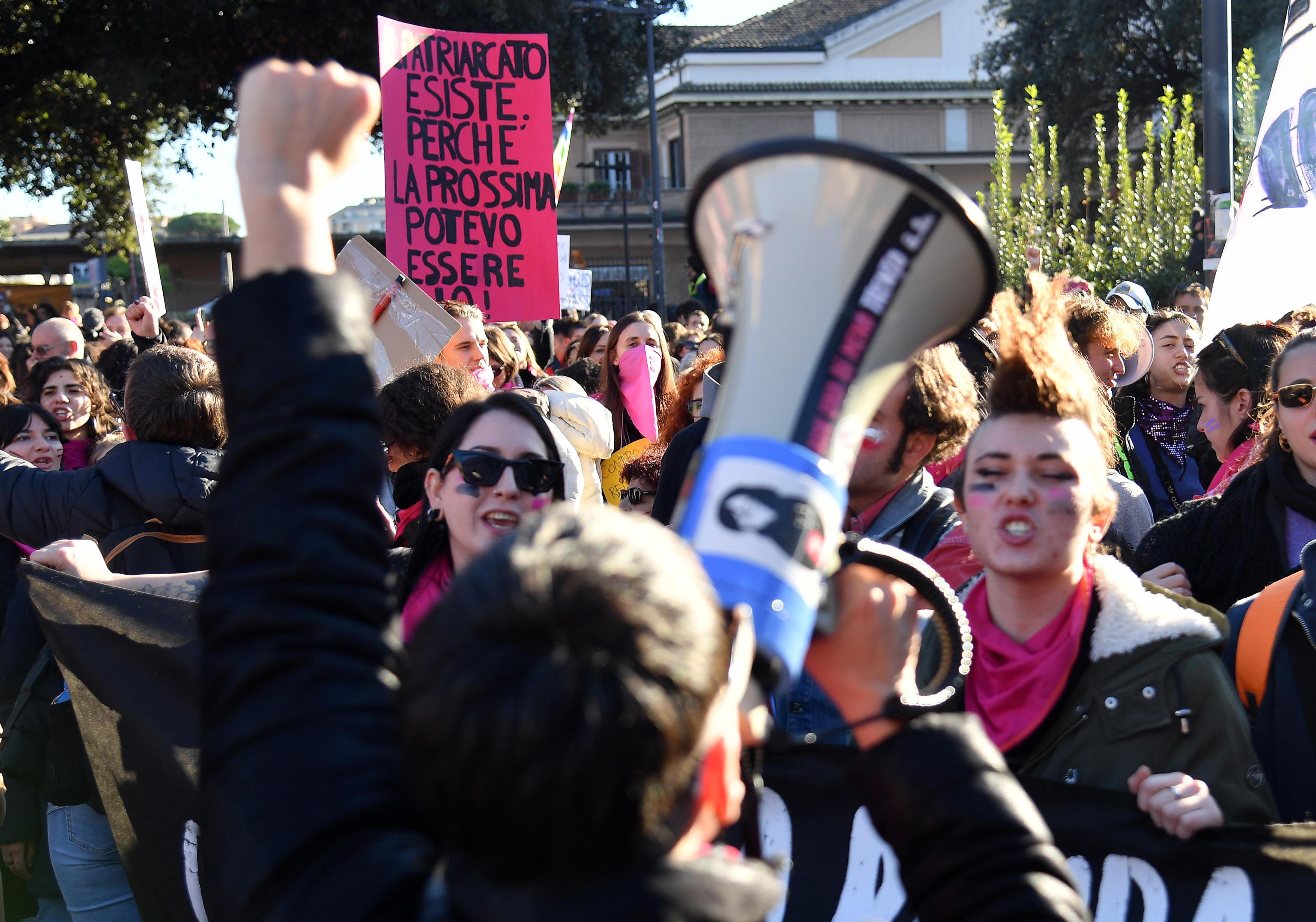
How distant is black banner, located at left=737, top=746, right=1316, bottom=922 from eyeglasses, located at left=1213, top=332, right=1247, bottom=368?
2.66 metres

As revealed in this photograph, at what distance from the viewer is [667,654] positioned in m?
0.88

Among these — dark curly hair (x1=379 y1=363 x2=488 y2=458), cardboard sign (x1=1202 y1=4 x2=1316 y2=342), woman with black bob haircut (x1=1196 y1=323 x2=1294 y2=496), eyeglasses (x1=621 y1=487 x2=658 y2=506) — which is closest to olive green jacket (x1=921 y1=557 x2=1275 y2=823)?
dark curly hair (x1=379 y1=363 x2=488 y2=458)

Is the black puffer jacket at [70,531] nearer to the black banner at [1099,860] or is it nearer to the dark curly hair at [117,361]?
the black banner at [1099,860]

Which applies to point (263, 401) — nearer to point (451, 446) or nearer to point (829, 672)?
point (829, 672)

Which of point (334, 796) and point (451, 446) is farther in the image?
point (451, 446)

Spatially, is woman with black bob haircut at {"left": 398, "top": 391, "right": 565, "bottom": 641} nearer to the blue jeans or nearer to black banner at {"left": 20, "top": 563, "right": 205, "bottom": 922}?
black banner at {"left": 20, "top": 563, "right": 205, "bottom": 922}

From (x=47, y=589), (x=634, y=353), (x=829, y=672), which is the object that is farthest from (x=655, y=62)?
(x=829, y=672)

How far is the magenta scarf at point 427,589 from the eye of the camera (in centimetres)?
270

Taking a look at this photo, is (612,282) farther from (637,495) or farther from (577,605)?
(577,605)

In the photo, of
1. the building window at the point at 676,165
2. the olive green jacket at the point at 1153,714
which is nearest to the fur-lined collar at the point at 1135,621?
the olive green jacket at the point at 1153,714

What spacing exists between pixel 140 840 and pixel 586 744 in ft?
8.63

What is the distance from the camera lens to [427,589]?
9.16 feet

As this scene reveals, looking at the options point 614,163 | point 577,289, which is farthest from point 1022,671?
point 614,163

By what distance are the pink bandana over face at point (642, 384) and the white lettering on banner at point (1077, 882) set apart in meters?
3.44
